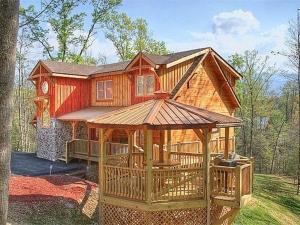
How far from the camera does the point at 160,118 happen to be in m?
10.9

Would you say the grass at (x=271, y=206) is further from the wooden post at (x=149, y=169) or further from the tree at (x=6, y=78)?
the tree at (x=6, y=78)

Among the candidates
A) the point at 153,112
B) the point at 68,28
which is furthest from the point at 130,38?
the point at 153,112

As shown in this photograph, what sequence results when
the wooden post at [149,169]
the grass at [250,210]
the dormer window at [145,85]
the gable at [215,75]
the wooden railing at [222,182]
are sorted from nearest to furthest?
the wooden post at [149,169] → the wooden railing at [222,182] → the grass at [250,210] → the gable at [215,75] → the dormer window at [145,85]

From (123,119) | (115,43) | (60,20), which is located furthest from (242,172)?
(115,43)

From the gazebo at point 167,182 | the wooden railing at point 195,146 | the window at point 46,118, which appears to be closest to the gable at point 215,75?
the wooden railing at point 195,146

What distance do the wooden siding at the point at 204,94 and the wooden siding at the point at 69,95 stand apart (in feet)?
26.3

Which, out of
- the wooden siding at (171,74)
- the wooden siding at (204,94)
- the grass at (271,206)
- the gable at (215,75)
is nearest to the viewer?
the grass at (271,206)

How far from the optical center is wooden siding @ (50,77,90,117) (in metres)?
24.2

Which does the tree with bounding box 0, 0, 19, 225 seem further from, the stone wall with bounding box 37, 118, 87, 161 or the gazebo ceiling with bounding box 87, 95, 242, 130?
the stone wall with bounding box 37, 118, 87, 161

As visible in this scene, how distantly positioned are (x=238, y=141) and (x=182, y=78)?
1228 inches

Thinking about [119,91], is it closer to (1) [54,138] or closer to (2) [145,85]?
(2) [145,85]

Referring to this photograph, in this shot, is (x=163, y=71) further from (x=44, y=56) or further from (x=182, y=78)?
(x=44, y=56)

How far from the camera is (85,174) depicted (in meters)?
20.0

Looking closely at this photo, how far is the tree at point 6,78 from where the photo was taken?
5.21 meters
